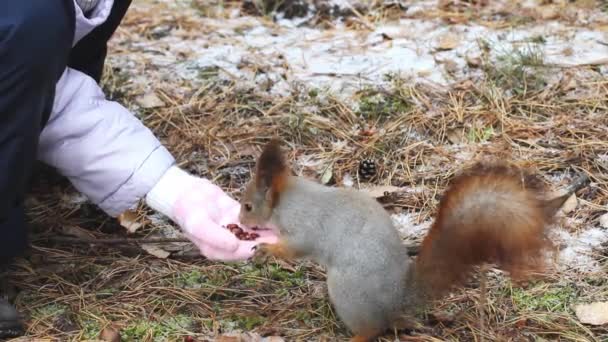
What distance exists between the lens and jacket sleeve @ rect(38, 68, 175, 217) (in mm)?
1726

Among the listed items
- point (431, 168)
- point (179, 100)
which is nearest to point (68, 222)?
point (179, 100)

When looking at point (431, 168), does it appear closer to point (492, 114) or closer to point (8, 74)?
point (492, 114)

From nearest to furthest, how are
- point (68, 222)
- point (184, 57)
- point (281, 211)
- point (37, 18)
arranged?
point (37, 18), point (281, 211), point (68, 222), point (184, 57)

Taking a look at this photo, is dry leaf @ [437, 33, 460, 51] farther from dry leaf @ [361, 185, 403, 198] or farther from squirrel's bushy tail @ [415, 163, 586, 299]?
squirrel's bushy tail @ [415, 163, 586, 299]

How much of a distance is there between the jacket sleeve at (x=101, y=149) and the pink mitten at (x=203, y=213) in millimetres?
31

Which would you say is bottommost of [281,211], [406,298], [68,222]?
[68,222]

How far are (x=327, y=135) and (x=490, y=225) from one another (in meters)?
0.99

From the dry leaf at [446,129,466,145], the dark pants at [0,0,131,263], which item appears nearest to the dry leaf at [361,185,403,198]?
the dry leaf at [446,129,466,145]

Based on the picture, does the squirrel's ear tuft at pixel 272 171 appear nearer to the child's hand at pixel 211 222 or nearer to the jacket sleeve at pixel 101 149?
the child's hand at pixel 211 222

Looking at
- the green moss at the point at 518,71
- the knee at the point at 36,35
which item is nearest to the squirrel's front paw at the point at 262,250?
the knee at the point at 36,35

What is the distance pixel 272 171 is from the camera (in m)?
1.55

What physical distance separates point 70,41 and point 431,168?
3.10 ft

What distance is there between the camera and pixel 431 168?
6.99 feet

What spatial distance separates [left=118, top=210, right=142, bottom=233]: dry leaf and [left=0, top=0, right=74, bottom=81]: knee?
0.55 metres
